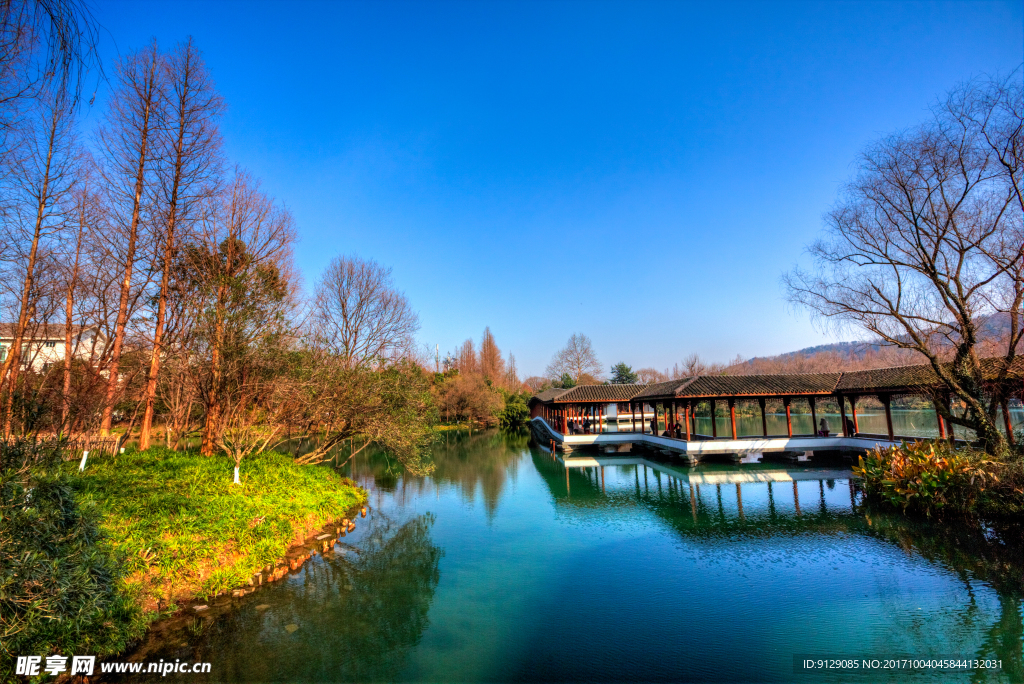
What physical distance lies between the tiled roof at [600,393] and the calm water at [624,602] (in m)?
13.5

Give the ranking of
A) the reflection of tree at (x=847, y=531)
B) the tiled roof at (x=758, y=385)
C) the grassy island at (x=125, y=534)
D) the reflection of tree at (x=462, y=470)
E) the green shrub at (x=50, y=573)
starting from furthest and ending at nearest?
the tiled roof at (x=758, y=385) < the reflection of tree at (x=462, y=470) < the reflection of tree at (x=847, y=531) < the grassy island at (x=125, y=534) < the green shrub at (x=50, y=573)

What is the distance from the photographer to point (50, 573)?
3.81 m

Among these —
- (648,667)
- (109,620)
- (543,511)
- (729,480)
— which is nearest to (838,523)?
(729,480)

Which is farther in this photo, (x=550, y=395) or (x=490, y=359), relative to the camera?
(x=490, y=359)

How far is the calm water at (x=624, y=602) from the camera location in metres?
4.83

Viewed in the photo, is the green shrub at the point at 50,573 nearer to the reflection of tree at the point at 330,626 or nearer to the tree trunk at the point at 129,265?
the reflection of tree at the point at 330,626

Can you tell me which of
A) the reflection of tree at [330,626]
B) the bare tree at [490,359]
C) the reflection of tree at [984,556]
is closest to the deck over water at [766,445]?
the reflection of tree at [984,556]

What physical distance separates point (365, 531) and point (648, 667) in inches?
273

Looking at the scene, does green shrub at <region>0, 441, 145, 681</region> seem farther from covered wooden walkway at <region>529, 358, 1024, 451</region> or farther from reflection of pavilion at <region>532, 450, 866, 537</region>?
covered wooden walkway at <region>529, 358, 1024, 451</region>

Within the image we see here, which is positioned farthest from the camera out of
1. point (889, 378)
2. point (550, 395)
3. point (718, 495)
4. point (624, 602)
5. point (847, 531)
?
point (550, 395)

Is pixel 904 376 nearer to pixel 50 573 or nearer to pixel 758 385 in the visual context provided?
pixel 758 385

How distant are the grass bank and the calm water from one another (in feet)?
2.04

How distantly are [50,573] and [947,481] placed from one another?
13.7 m

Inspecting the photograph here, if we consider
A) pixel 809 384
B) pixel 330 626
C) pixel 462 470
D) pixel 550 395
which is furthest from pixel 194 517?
pixel 550 395
